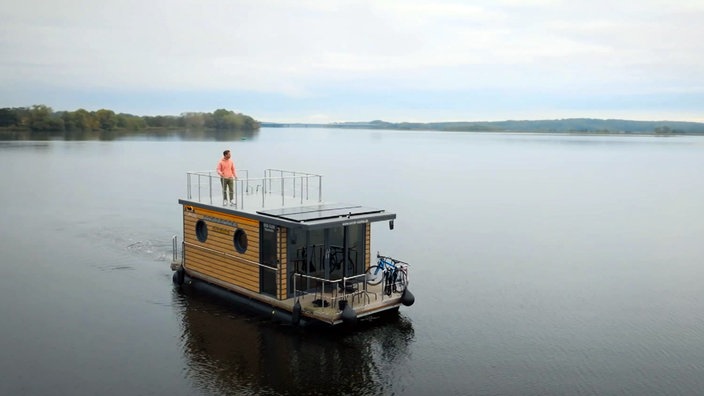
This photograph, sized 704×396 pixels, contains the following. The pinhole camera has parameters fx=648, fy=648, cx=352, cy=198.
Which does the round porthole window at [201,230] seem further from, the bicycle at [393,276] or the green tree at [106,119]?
the green tree at [106,119]

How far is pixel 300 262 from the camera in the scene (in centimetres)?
1839

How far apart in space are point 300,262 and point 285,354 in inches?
114

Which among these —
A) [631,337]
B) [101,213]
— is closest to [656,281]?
[631,337]

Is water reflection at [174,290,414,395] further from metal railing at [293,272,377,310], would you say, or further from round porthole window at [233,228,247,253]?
round porthole window at [233,228,247,253]

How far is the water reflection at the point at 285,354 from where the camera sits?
1490 cm

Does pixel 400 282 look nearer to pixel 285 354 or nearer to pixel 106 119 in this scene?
pixel 285 354

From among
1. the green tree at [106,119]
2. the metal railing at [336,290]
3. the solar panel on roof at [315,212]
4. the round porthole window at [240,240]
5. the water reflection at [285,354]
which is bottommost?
the water reflection at [285,354]

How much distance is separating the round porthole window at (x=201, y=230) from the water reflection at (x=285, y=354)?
2.28 m

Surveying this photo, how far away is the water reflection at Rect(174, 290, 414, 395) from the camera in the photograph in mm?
14898

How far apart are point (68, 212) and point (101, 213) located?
2.07 meters

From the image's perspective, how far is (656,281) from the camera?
24.9 meters

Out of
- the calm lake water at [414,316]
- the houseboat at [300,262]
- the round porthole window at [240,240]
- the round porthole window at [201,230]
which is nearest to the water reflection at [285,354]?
the calm lake water at [414,316]

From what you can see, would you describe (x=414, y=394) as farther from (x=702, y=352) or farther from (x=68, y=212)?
(x=68, y=212)

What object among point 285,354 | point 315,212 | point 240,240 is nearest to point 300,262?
point 315,212
